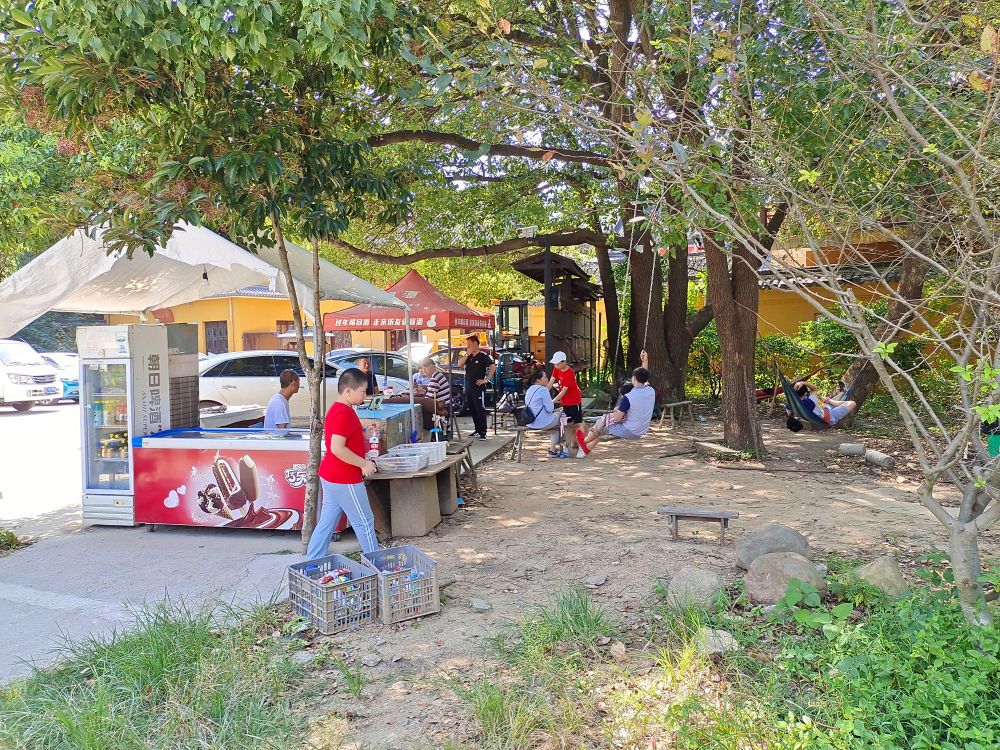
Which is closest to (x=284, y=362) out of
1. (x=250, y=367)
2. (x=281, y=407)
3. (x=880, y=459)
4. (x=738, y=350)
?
(x=250, y=367)

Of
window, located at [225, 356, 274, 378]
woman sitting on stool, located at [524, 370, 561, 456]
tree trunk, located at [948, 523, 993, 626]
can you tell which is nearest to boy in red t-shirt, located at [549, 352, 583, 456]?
woman sitting on stool, located at [524, 370, 561, 456]

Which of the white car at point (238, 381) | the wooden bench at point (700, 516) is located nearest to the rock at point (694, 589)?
the wooden bench at point (700, 516)

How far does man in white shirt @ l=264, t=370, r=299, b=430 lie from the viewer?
328 inches

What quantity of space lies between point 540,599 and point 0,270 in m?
12.0

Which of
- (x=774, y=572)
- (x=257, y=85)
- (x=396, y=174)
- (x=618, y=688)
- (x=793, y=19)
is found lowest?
(x=618, y=688)

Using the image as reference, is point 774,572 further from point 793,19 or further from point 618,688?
point 793,19

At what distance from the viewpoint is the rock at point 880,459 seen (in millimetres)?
9945

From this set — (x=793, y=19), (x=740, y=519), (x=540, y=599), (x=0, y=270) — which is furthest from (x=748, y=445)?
(x=0, y=270)

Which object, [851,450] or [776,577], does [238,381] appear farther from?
[776,577]

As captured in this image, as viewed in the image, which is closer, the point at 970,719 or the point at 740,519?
the point at 970,719

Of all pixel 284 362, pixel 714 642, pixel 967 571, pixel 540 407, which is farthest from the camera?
pixel 284 362

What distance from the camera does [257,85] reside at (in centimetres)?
623

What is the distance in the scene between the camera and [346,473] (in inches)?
218

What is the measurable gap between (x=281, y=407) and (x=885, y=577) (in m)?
6.18
